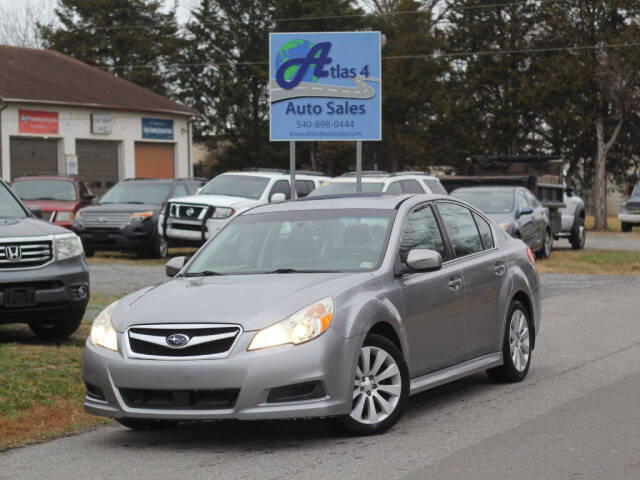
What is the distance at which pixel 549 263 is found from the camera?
24703mm

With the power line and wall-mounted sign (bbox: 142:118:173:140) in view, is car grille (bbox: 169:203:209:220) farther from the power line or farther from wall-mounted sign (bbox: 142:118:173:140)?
the power line

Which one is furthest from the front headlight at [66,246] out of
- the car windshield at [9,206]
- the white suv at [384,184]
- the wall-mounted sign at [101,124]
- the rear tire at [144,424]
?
the wall-mounted sign at [101,124]

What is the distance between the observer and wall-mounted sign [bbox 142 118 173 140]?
51.1 metres

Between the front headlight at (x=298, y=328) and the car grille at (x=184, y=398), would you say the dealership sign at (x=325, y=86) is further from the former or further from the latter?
the car grille at (x=184, y=398)

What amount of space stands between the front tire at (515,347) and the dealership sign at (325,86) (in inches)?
265

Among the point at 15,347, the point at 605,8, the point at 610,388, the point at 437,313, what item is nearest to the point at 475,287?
the point at 437,313

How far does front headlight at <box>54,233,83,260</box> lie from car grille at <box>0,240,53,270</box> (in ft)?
0.28

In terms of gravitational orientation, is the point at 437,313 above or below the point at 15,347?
above

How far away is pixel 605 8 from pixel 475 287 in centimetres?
4611

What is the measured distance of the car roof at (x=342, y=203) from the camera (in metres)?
8.69

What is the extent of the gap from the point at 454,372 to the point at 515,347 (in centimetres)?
116

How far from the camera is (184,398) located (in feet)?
23.0

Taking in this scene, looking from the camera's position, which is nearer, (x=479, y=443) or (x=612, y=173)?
(x=479, y=443)

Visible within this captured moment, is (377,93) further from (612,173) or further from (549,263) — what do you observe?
(612,173)
